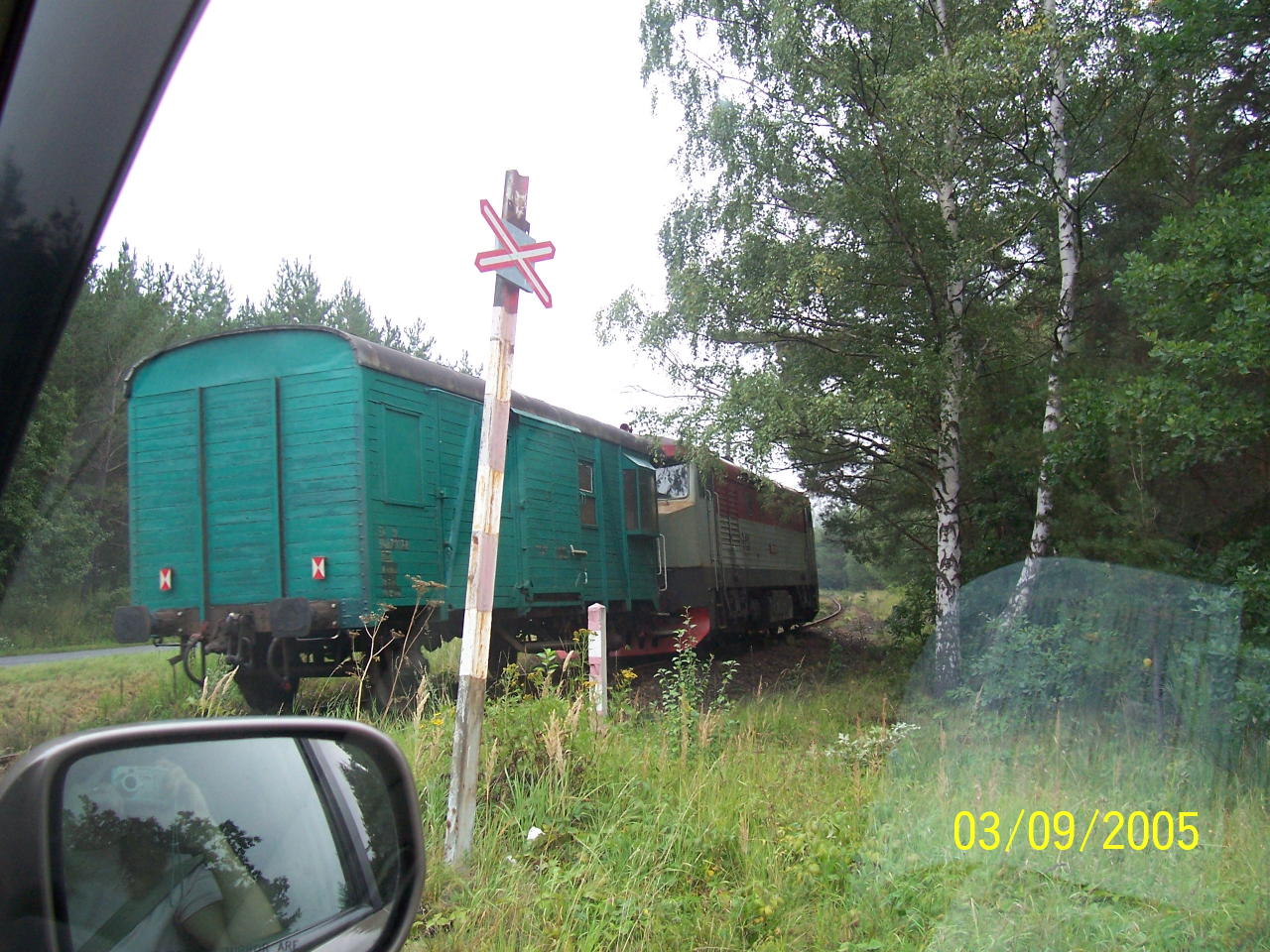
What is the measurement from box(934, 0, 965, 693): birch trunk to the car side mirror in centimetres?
860

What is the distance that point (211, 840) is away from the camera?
1.58 meters

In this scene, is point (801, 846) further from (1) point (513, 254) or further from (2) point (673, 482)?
(2) point (673, 482)

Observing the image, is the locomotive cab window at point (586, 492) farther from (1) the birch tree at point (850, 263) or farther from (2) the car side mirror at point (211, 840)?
(2) the car side mirror at point (211, 840)

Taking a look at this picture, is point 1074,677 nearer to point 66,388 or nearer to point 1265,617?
point 1265,617

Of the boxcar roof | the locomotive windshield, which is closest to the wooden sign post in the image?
the boxcar roof

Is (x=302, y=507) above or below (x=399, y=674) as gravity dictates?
above

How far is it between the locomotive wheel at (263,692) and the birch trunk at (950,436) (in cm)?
618

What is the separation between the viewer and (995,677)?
321 inches

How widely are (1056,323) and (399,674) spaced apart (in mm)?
6806

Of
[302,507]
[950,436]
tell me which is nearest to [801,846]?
[302,507]

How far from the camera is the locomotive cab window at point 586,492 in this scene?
37.0 ft

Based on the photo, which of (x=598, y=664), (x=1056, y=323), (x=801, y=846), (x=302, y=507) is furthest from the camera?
(x=1056, y=323)

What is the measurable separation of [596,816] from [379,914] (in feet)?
9.84

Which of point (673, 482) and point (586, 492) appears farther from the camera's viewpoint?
point (673, 482)
